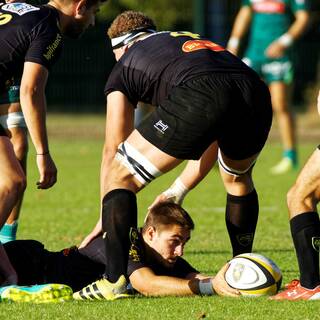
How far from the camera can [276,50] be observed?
633 inches

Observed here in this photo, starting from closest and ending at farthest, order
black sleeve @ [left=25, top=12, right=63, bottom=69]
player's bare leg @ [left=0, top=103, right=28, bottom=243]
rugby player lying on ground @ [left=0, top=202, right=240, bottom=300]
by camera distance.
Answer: rugby player lying on ground @ [left=0, top=202, right=240, bottom=300]
black sleeve @ [left=25, top=12, right=63, bottom=69]
player's bare leg @ [left=0, top=103, right=28, bottom=243]

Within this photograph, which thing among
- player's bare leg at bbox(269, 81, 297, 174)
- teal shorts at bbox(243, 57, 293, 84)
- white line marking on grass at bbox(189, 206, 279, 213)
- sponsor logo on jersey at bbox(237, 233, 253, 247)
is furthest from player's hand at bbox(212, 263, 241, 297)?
teal shorts at bbox(243, 57, 293, 84)

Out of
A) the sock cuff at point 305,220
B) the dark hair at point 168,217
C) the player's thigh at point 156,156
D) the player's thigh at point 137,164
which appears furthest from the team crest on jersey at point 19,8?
the sock cuff at point 305,220

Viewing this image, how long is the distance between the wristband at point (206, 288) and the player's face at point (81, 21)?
187 centimetres

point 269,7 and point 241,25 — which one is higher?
point 269,7

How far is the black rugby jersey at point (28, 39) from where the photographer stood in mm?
6961

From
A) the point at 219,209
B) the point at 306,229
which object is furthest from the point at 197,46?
the point at 219,209

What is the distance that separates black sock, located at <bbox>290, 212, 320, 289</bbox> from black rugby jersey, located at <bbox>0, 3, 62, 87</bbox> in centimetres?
186

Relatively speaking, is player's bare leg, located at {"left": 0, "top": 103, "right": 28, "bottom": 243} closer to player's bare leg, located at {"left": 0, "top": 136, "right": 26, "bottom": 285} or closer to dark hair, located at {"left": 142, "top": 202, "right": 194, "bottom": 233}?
player's bare leg, located at {"left": 0, "top": 136, "right": 26, "bottom": 285}

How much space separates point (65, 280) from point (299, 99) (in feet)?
84.7

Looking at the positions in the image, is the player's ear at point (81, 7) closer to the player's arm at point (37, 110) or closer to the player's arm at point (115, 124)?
the player's arm at point (37, 110)

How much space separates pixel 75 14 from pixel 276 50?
359 inches

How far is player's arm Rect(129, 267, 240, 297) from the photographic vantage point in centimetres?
661

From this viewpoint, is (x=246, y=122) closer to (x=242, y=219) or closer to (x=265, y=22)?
(x=242, y=219)
